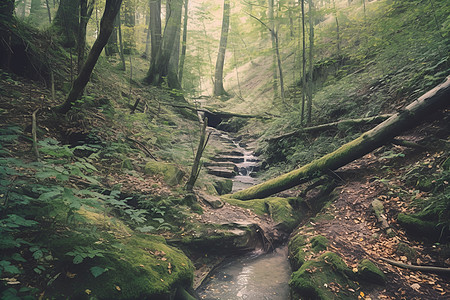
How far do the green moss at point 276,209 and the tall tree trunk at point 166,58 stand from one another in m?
7.85

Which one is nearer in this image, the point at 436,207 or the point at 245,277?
the point at 436,207

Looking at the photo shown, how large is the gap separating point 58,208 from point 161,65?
10.4 metres

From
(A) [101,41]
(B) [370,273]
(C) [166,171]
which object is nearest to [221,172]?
(C) [166,171]

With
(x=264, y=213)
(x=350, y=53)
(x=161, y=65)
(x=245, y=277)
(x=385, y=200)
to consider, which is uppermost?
(x=350, y=53)

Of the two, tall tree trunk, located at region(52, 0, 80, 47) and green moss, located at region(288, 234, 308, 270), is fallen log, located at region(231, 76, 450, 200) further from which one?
tall tree trunk, located at region(52, 0, 80, 47)

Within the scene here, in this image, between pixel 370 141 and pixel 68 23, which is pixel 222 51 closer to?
pixel 68 23

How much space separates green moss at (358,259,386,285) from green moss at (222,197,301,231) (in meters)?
2.25

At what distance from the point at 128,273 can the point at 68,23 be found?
7529 mm

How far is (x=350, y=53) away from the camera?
37.7ft

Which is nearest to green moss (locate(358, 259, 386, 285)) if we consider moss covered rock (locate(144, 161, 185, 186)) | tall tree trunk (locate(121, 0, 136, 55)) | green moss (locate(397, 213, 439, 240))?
green moss (locate(397, 213, 439, 240))

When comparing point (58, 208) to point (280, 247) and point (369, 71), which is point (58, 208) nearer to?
point (280, 247)

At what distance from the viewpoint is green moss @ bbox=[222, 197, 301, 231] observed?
5.78m

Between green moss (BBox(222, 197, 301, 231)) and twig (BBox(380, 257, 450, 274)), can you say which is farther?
green moss (BBox(222, 197, 301, 231))

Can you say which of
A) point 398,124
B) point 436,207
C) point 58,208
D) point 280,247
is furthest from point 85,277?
point 398,124
